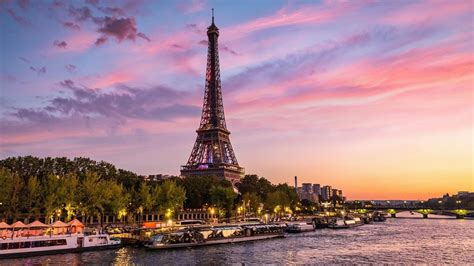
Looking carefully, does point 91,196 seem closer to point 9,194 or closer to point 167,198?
point 9,194

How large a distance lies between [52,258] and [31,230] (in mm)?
8318

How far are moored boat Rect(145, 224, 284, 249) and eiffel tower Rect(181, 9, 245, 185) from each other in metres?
81.7

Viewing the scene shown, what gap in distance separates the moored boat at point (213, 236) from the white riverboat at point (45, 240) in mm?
7602

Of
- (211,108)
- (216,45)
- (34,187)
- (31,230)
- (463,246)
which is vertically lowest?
(463,246)

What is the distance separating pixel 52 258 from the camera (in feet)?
195

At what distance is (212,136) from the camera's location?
7096 inches

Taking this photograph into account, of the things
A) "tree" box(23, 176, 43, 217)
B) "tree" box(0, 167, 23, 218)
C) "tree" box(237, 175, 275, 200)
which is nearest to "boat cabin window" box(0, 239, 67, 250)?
"tree" box(0, 167, 23, 218)

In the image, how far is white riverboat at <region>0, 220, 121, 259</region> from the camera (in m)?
60.2

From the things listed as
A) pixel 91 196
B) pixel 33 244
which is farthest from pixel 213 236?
pixel 33 244

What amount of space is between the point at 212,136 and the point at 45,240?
4690 inches

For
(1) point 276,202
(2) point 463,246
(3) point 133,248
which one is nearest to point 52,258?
(3) point 133,248

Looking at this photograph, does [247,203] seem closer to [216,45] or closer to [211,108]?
[211,108]

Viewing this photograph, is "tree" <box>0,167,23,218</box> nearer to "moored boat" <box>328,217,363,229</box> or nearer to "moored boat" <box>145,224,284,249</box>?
"moored boat" <box>145,224,284,249</box>

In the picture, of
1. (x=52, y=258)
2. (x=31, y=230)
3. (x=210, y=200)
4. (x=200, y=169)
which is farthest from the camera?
(x=200, y=169)
